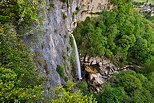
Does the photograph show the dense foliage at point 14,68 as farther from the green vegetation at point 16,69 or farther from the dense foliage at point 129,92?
the dense foliage at point 129,92

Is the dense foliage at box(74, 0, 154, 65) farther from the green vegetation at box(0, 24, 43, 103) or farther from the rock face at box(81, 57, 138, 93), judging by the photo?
the green vegetation at box(0, 24, 43, 103)

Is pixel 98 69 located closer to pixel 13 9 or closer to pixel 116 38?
pixel 116 38

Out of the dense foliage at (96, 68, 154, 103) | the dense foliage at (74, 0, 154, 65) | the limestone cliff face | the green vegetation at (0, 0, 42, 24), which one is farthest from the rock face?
the green vegetation at (0, 0, 42, 24)

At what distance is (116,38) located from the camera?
29500mm

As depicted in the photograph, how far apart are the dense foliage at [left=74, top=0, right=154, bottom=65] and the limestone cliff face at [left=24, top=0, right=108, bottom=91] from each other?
10.5 ft

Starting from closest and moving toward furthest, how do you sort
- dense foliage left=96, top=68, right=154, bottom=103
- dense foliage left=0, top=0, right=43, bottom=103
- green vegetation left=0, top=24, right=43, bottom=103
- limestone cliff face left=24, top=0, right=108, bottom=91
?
1. dense foliage left=0, top=0, right=43, bottom=103
2. green vegetation left=0, top=24, right=43, bottom=103
3. limestone cliff face left=24, top=0, right=108, bottom=91
4. dense foliage left=96, top=68, right=154, bottom=103

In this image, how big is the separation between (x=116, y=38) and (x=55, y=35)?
18.8 m

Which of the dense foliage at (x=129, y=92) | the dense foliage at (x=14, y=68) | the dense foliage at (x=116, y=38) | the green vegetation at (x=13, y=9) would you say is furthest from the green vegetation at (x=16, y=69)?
the dense foliage at (x=116, y=38)

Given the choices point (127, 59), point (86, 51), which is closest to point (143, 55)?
point (127, 59)

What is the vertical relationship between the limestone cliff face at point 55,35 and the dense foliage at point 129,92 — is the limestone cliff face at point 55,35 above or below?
above

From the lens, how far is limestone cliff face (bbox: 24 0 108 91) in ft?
32.2

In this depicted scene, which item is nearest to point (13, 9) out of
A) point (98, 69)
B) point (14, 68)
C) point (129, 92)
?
point (14, 68)

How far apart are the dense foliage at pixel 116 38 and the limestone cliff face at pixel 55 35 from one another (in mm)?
3214

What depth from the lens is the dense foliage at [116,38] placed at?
86.9 ft
